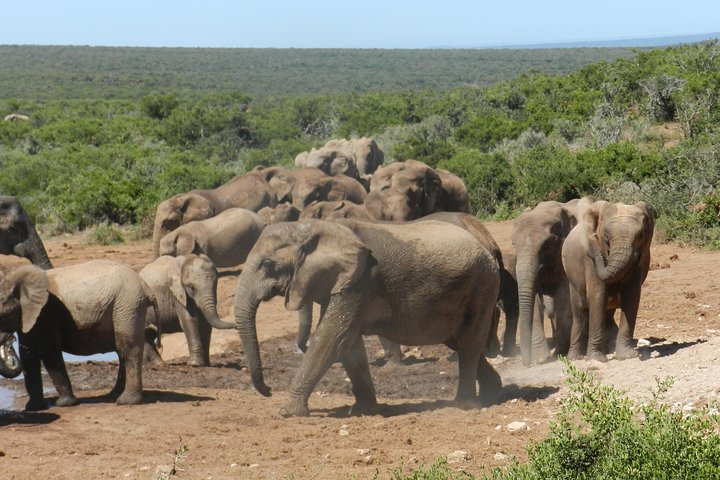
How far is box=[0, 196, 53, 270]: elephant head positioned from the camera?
13.4m

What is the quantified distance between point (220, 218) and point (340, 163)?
26.6 feet

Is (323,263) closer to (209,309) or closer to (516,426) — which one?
(516,426)

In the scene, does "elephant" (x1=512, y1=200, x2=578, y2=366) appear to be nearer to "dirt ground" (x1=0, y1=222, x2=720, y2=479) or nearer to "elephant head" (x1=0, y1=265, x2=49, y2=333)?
"dirt ground" (x1=0, y1=222, x2=720, y2=479)

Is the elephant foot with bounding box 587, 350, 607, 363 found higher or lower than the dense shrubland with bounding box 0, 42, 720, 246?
higher

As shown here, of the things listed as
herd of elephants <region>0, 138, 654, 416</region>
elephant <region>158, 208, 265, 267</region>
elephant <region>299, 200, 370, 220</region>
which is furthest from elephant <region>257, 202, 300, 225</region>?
herd of elephants <region>0, 138, 654, 416</region>

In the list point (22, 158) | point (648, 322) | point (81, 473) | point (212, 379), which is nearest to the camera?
point (81, 473)

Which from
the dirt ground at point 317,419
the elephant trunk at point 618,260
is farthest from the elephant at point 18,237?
the elephant trunk at point 618,260

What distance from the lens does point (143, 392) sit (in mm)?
10602

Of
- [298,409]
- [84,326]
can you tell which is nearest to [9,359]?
[84,326]

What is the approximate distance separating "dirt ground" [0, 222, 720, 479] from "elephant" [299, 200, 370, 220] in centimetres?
378

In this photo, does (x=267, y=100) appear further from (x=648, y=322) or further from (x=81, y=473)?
(x=81, y=473)

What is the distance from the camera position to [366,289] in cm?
928

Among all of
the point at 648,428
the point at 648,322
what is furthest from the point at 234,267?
the point at 648,428

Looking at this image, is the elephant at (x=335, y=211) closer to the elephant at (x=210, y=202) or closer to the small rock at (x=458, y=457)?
the elephant at (x=210, y=202)
